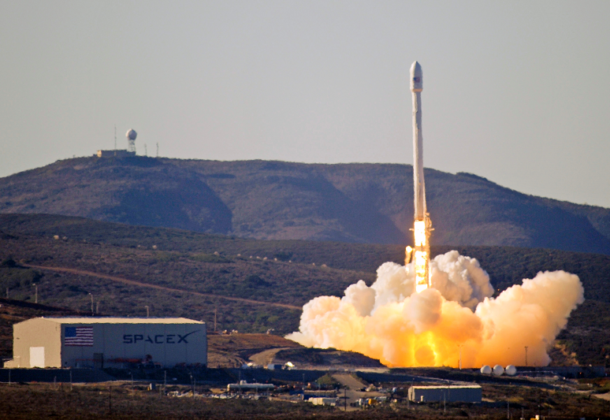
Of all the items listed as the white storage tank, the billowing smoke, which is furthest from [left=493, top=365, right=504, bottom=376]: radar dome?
the billowing smoke

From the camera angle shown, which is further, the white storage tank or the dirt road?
the dirt road

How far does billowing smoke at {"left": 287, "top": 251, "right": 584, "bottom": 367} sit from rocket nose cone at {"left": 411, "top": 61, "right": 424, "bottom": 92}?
1609cm

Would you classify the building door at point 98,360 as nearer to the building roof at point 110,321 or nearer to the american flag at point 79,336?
the american flag at point 79,336

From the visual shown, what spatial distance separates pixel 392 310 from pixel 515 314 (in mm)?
11359

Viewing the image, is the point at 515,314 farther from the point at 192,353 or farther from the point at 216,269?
the point at 216,269

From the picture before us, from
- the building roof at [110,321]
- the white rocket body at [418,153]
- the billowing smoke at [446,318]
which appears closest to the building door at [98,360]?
the building roof at [110,321]

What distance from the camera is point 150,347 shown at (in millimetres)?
85250

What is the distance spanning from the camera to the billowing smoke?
88.4 m

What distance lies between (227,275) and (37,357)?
64.3 m

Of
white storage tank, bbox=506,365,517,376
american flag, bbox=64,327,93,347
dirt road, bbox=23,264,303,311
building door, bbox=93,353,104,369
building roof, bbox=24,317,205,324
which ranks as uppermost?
dirt road, bbox=23,264,303,311

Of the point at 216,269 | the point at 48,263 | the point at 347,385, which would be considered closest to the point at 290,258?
the point at 216,269

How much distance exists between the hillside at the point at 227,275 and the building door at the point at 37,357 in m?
33.8

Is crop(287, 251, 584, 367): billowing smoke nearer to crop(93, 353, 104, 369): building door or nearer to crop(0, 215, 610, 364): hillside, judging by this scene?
crop(0, 215, 610, 364): hillside

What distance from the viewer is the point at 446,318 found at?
8756 cm
